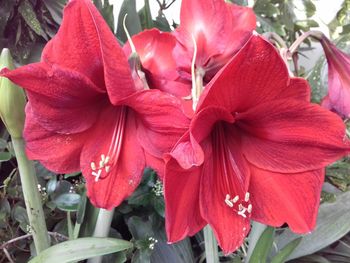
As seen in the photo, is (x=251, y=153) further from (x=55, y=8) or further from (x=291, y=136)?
(x=55, y=8)

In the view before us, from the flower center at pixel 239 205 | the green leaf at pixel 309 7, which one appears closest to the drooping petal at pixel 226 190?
the flower center at pixel 239 205

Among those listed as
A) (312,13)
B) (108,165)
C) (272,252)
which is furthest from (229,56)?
(312,13)

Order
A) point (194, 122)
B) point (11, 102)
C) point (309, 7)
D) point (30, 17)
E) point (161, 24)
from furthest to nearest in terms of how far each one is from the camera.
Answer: point (309, 7) < point (161, 24) < point (30, 17) < point (11, 102) < point (194, 122)

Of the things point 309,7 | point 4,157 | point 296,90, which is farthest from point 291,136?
point 309,7

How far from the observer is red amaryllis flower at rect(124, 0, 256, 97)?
366 millimetres

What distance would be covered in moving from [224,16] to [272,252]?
414 mm

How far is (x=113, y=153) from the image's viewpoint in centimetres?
37

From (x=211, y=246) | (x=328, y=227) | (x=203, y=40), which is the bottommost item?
(x=328, y=227)

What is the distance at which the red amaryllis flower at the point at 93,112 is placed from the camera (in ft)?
1.05

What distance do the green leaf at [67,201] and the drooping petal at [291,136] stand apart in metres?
0.29

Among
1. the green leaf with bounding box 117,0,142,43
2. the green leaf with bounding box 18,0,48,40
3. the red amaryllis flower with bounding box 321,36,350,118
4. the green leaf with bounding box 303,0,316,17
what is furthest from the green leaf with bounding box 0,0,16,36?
the green leaf with bounding box 303,0,316,17

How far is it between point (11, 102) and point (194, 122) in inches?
7.5

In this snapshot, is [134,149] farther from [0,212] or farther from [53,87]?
[0,212]

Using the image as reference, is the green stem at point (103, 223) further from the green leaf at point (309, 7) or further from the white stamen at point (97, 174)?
the green leaf at point (309, 7)
